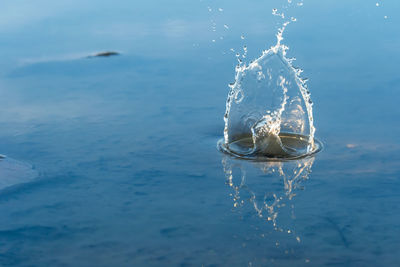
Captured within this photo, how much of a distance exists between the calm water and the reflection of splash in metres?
0.02

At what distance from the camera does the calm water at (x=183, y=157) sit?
4512 millimetres

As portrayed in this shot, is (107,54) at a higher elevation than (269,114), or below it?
higher

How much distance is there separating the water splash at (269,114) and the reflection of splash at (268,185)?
0.65 ft

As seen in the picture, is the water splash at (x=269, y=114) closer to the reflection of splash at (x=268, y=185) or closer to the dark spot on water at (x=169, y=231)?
the reflection of splash at (x=268, y=185)

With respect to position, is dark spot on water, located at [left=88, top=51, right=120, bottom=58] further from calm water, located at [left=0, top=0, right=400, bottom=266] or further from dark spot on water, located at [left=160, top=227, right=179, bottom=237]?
dark spot on water, located at [left=160, top=227, right=179, bottom=237]

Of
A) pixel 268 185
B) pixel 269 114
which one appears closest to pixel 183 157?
pixel 268 185

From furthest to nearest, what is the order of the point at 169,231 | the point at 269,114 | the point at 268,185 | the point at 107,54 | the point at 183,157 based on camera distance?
the point at 107,54
the point at 269,114
the point at 183,157
the point at 268,185
the point at 169,231

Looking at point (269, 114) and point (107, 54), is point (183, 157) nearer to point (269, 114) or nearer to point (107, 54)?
point (269, 114)

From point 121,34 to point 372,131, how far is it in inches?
210

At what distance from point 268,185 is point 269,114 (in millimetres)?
1329

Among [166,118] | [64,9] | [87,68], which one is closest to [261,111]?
[166,118]

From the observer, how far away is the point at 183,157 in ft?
19.7

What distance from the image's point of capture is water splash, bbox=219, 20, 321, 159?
618 cm

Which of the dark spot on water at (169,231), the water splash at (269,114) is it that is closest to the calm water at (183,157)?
the dark spot on water at (169,231)
